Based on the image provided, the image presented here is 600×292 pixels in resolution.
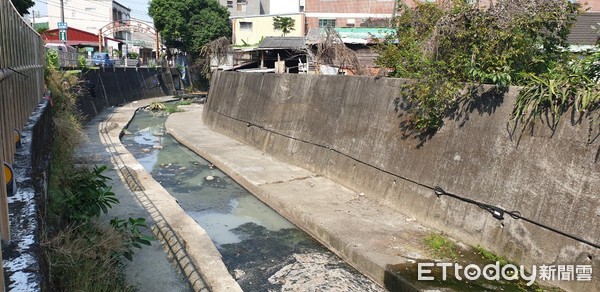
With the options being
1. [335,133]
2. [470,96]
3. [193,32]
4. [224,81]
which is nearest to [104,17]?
[193,32]

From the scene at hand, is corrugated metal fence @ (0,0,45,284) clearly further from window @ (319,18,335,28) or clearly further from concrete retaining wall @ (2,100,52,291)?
window @ (319,18,335,28)

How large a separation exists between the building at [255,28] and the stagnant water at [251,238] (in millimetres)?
23273

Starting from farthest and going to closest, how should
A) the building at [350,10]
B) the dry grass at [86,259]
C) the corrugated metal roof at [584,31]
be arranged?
1. the building at [350,10]
2. the corrugated metal roof at [584,31]
3. the dry grass at [86,259]

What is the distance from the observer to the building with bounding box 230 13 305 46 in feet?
116

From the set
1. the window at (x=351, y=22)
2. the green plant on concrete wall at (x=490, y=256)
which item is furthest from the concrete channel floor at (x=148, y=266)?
the window at (x=351, y=22)

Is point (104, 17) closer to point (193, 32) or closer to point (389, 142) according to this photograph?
point (193, 32)

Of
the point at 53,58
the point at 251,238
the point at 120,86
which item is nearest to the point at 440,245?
the point at 251,238

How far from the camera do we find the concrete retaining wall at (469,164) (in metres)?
5.51

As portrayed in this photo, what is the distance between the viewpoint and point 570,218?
547 cm

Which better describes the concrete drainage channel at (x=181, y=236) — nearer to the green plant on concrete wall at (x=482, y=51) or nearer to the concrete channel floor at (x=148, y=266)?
the concrete channel floor at (x=148, y=266)

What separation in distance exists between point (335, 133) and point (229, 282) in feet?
19.0

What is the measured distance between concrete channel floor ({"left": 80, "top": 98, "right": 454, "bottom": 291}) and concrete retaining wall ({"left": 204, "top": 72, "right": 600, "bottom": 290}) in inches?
21.0

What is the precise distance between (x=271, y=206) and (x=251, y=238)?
159 cm

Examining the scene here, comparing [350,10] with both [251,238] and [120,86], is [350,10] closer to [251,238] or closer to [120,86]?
[120,86]
